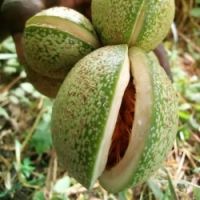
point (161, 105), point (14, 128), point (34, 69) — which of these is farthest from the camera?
point (14, 128)

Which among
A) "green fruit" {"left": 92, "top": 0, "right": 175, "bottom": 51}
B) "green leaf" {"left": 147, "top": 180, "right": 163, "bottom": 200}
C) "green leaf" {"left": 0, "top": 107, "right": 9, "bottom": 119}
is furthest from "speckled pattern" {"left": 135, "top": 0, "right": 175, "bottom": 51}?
"green leaf" {"left": 0, "top": 107, "right": 9, "bottom": 119}

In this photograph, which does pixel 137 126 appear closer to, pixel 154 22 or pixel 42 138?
pixel 154 22

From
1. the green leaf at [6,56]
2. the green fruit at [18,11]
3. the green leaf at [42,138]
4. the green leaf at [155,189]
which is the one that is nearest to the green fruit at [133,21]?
the green fruit at [18,11]

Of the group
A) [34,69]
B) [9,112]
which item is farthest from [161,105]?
[9,112]

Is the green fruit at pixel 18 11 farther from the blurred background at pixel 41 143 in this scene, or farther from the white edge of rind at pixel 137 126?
the white edge of rind at pixel 137 126

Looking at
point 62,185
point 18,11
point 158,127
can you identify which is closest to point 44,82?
point 18,11

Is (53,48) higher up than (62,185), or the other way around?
A: (53,48)

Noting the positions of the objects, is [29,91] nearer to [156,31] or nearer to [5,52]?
[5,52]
